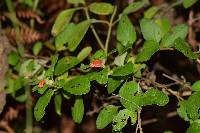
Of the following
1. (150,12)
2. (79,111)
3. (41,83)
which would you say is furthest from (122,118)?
(150,12)

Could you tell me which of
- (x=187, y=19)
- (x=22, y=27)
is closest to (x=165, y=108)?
(x=187, y=19)

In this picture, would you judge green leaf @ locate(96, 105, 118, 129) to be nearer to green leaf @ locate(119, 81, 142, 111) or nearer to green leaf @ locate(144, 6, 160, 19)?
green leaf @ locate(119, 81, 142, 111)

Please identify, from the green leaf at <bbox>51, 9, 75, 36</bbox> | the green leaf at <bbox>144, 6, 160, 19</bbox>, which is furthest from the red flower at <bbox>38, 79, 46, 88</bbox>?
the green leaf at <bbox>144, 6, 160, 19</bbox>

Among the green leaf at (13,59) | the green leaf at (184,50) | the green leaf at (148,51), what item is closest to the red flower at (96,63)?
the green leaf at (148,51)

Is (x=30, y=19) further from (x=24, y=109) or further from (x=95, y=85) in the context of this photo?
(x=95, y=85)

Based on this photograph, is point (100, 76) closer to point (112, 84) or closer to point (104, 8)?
point (112, 84)
